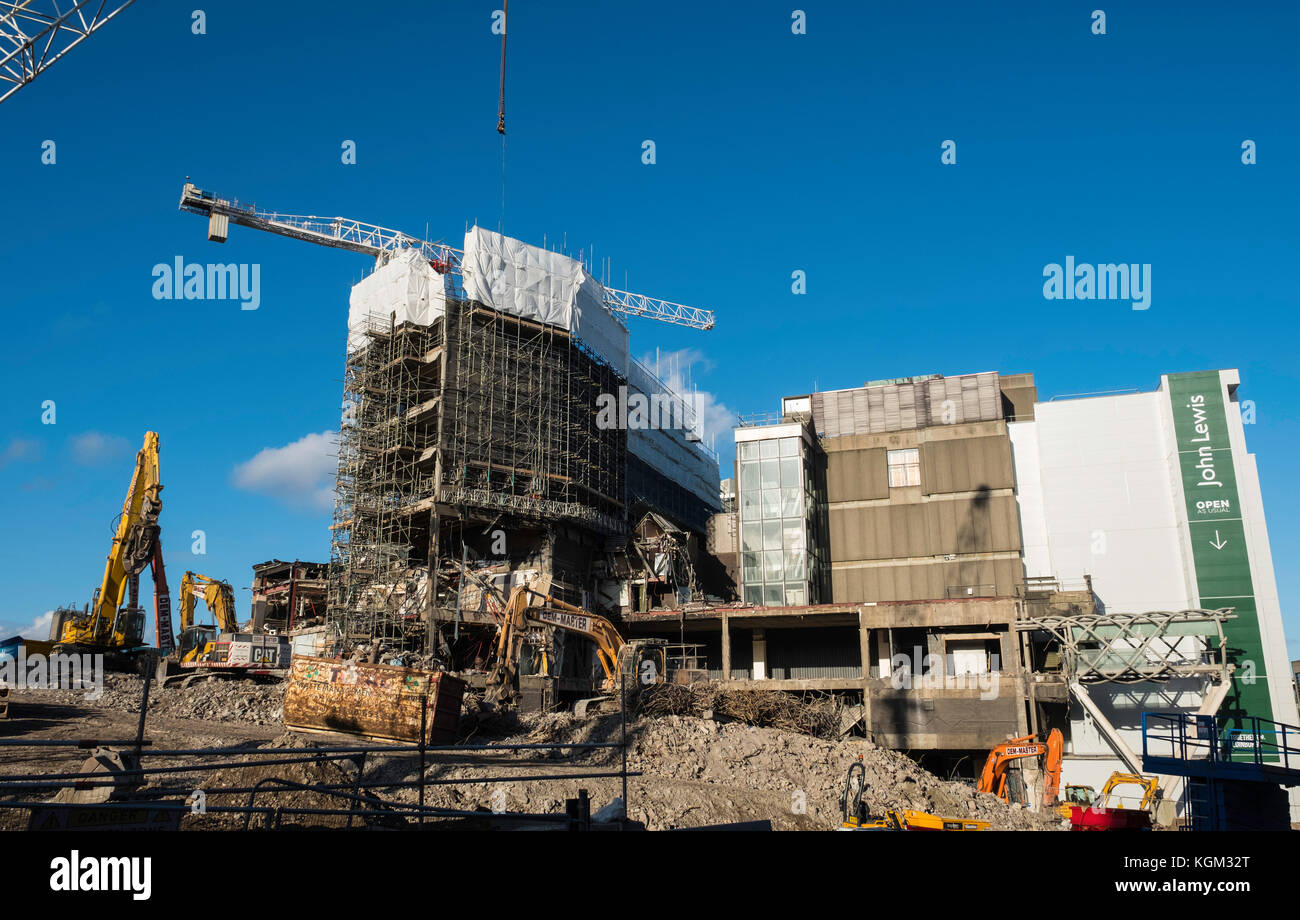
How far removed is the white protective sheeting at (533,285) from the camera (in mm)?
53031

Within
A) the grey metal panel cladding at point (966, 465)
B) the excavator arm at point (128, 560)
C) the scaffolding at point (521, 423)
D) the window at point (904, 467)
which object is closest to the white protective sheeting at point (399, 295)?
the scaffolding at point (521, 423)

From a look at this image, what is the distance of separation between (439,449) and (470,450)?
6.09 feet

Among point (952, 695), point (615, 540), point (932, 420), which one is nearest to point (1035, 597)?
point (952, 695)

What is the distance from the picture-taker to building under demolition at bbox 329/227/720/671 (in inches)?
1959

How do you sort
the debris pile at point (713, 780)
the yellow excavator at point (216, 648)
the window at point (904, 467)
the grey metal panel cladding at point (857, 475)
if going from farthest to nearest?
the grey metal panel cladding at point (857, 475) → the window at point (904, 467) → the yellow excavator at point (216, 648) → the debris pile at point (713, 780)

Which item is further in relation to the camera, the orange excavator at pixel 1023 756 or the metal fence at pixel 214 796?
the orange excavator at pixel 1023 756

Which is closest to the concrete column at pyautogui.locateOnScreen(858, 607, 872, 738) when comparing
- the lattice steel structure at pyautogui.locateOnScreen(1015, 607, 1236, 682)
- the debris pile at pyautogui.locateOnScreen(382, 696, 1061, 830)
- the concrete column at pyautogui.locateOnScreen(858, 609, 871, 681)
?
the concrete column at pyautogui.locateOnScreen(858, 609, 871, 681)

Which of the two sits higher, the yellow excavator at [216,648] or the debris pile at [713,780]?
the yellow excavator at [216,648]

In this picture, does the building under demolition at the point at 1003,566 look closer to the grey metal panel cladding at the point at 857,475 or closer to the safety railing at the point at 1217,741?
the grey metal panel cladding at the point at 857,475

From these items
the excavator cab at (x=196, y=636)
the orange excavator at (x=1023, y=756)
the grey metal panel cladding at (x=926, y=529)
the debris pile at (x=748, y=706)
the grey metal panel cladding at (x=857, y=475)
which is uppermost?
the grey metal panel cladding at (x=857, y=475)

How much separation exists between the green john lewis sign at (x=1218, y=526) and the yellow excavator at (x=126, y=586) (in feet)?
165

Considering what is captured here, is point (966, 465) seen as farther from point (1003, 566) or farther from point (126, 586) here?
point (126, 586)

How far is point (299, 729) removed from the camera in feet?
94.4

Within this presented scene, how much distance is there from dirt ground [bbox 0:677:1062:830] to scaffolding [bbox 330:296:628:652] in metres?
12.9
